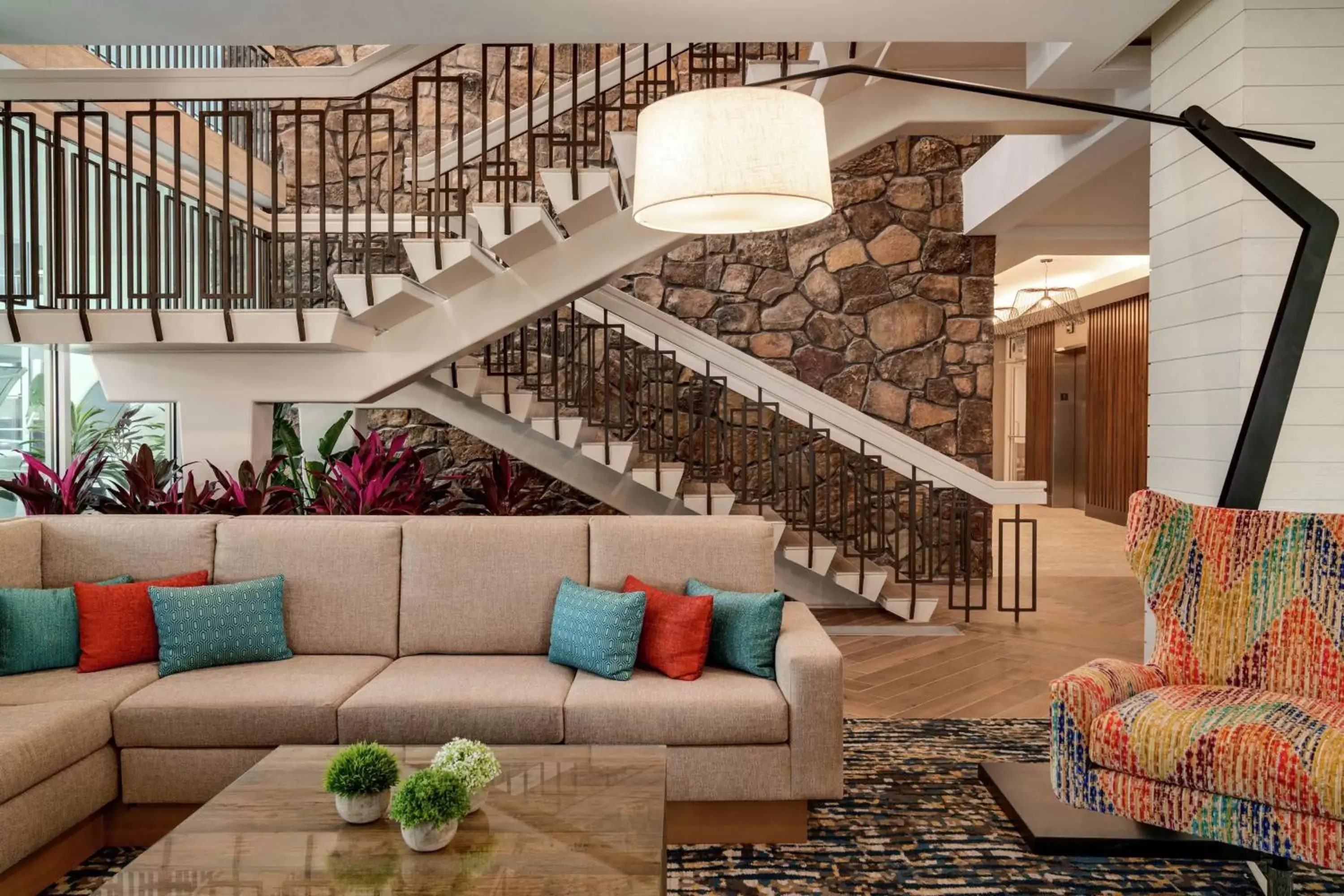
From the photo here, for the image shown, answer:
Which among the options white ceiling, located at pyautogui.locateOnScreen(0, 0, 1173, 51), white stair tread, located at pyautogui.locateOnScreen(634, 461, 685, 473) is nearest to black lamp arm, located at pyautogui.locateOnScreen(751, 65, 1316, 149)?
white ceiling, located at pyautogui.locateOnScreen(0, 0, 1173, 51)

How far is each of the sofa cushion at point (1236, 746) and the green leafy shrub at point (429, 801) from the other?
158 cm

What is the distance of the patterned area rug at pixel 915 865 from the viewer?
7.56 ft

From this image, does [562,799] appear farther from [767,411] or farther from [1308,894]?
[767,411]

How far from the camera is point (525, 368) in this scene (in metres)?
5.67

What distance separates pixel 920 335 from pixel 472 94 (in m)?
4.05

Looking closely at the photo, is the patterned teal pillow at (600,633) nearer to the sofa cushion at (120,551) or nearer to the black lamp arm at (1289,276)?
the sofa cushion at (120,551)

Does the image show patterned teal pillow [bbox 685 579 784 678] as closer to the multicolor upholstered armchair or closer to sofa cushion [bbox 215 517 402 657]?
the multicolor upholstered armchair

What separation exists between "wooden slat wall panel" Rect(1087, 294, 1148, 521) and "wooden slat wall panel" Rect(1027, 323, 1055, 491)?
1081 millimetres

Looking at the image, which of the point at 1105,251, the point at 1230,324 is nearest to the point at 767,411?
the point at 1105,251

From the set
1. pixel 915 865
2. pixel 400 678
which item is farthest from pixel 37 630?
pixel 915 865

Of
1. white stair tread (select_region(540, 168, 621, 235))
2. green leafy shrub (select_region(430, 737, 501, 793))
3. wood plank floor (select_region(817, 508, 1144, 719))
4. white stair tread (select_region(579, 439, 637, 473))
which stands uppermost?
white stair tread (select_region(540, 168, 621, 235))

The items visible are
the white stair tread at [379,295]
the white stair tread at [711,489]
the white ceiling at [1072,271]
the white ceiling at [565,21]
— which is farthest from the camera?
the white ceiling at [1072,271]

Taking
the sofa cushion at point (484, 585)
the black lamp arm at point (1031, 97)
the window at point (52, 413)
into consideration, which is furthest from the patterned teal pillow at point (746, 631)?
the window at point (52, 413)

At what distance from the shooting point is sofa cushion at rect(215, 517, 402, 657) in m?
3.01
